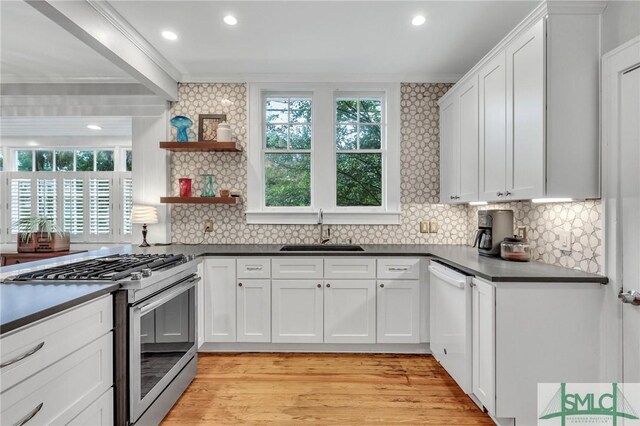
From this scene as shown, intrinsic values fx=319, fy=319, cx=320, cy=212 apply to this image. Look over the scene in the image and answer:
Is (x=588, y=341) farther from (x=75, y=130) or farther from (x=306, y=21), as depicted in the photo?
(x=75, y=130)

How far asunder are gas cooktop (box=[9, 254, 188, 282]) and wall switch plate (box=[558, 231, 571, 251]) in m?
2.61

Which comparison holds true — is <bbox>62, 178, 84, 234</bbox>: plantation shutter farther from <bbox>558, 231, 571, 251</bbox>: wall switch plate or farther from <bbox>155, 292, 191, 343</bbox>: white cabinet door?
<bbox>558, 231, 571, 251</bbox>: wall switch plate

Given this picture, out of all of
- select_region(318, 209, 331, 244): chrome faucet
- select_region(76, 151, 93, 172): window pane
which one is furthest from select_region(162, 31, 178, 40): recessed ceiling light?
select_region(76, 151, 93, 172): window pane

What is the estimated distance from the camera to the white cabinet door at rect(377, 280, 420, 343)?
9.39 ft

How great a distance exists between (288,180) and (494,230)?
2095 mm

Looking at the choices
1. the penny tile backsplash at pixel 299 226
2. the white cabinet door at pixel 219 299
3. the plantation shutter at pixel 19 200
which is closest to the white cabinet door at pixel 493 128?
the penny tile backsplash at pixel 299 226

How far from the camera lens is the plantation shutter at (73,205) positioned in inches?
172

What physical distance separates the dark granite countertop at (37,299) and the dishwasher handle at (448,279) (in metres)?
2.05

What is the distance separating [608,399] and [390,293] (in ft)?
4.90

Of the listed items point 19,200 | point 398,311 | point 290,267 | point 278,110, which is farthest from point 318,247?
point 19,200

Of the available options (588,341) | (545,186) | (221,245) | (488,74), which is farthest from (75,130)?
(588,341)

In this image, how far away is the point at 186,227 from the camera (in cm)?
351

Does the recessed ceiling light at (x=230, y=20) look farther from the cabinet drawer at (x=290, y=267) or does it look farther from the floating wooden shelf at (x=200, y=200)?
the cabinet drawer at (x=290, y=267)

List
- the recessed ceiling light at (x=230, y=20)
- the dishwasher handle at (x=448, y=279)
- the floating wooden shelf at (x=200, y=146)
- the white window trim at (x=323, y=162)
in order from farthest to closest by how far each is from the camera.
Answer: the white window trim at (x=323, y=162)
the floating wooden shelf at (x=200, y=146)
the recessed ceiling light at (x=230, y=20)
the dishwasher handle at (x=448, y=279)
